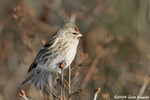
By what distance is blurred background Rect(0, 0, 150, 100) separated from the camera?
8094 mm

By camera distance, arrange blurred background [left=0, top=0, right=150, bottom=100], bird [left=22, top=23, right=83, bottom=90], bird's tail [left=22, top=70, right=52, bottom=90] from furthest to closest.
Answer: blurred background [left=0, top=0, right=150, bottom=100], bird's tail [left=22, top=70, right=52, bottom=90], bird [left=22, top=23, right=83, bottom=90]

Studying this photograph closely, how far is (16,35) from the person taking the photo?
33.9 ft

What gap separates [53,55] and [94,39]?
2.70m

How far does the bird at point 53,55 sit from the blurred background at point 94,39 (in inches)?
25.1

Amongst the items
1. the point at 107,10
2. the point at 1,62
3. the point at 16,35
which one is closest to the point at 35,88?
the point at 1,62

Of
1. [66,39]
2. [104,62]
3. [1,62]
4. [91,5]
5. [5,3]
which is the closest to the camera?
[66,39]

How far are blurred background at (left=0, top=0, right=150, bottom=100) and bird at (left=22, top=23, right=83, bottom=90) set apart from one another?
639 mm

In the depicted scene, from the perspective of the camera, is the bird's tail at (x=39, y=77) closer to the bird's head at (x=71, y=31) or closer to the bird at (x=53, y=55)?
the bird at (x=53, y=55)

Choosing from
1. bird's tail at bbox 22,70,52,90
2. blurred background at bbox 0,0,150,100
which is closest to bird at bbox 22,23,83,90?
bird's tail at bbox 22,70,52,90

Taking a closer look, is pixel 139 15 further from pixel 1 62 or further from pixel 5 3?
pixel 5 3

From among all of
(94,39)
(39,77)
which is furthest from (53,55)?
(94,39)

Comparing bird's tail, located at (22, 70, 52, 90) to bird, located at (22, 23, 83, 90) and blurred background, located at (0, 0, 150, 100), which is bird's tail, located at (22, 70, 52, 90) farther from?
blurred background, located at (0, 0, 150, 100)

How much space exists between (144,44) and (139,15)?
42cm

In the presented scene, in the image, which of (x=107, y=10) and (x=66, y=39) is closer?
(x=66, y=39)
